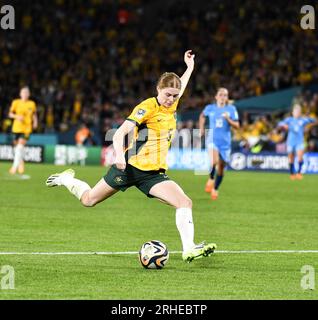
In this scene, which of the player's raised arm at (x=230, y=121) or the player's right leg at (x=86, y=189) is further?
the player's raised arm at (x=230, y=121)

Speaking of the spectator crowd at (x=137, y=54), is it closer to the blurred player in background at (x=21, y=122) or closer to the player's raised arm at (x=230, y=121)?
the blurred player in background at (x=21, y=122)

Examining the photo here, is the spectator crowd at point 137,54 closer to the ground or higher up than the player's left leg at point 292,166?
higher up

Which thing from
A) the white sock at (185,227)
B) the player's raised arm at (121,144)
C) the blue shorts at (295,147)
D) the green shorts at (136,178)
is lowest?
the white sock at (185,227)

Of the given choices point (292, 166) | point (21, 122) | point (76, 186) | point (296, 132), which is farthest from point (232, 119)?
point (296, 132)

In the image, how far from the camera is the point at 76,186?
1281cm

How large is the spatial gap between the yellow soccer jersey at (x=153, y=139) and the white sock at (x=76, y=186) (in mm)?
1190

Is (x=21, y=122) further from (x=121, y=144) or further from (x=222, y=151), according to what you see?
(x=121, y=144)

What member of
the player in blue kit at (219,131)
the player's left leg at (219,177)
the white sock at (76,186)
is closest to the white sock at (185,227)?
the white sock at (76,186)

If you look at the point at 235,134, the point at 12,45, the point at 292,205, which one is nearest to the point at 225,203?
the point at 292,205

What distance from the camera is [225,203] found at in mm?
21047

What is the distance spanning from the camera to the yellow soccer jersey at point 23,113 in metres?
27.4

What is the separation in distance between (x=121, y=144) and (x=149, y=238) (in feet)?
11.5
